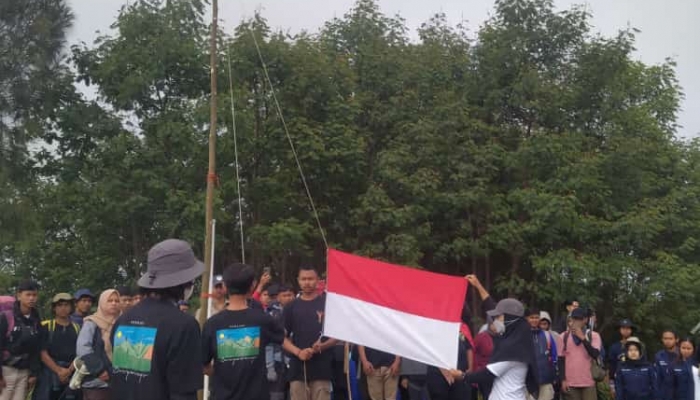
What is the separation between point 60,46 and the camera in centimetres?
1587

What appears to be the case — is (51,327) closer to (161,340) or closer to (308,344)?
(308,344)

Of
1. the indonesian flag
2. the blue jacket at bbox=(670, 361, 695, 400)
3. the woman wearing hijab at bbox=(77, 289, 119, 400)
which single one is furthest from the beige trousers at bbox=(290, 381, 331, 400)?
the blue jacket at bbox=(670, 361, 695, 400)

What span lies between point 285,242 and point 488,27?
765 centimetres

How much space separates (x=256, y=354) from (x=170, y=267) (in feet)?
3.94

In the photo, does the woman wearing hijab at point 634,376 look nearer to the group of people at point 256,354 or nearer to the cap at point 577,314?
the group of people at point 256,354

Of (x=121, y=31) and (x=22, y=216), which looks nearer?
(x=22, y=216)

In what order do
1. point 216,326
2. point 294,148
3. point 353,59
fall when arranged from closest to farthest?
point 216,326 < point 294,148 < point 353,59

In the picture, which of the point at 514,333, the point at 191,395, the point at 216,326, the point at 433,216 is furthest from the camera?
the point at 433,216

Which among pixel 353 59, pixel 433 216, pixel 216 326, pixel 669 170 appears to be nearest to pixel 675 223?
pixel 669 170

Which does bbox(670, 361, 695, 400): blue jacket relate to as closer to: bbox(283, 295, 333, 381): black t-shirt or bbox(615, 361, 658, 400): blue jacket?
bbox(615, 361, 658, 400): blue jacket

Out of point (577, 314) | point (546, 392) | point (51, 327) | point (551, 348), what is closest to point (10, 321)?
point (51, 327)

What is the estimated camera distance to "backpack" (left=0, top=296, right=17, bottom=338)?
8164 millimetres

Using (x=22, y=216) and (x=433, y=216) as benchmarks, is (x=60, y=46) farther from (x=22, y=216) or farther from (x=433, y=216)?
(x=433, y=216)

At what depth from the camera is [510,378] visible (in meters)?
5.90
